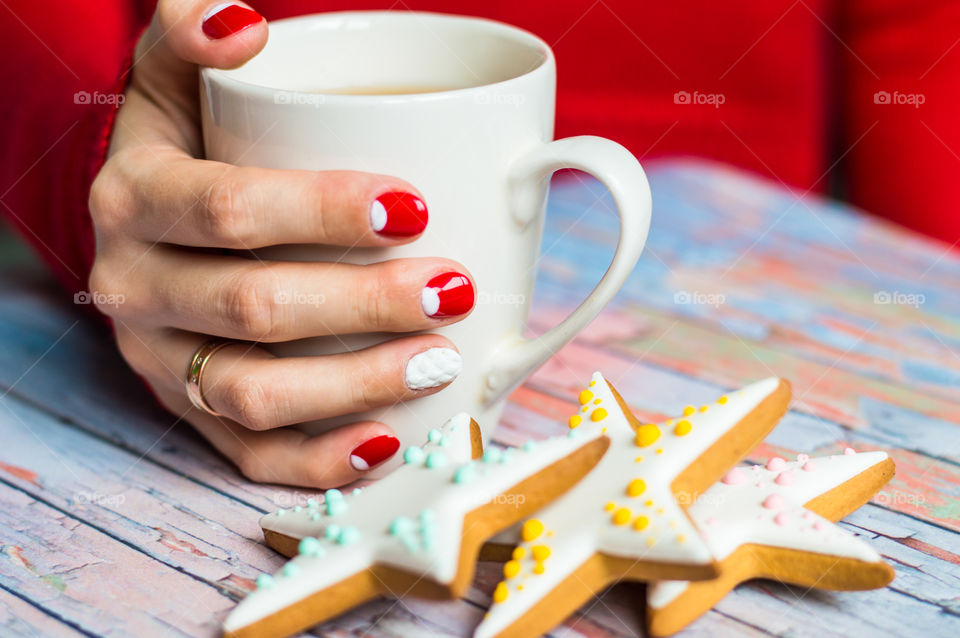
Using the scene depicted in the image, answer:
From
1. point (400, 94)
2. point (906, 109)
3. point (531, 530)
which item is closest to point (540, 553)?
point (531, 530)

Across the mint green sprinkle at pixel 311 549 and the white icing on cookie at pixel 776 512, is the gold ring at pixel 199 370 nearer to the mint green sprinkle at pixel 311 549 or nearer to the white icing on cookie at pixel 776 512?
the mint green sprinkle at pixel 311 549

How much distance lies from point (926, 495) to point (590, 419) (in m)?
0.26

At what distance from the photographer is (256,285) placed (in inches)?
22.1

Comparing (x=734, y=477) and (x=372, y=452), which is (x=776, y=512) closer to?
(x=734, y=477)

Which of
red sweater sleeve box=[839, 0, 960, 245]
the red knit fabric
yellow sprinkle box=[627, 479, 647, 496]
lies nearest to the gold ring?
yellow sprinkle box=[627, 479, 647, 496]

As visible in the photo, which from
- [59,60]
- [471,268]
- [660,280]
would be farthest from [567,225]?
[59,60]

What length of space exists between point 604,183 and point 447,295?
0.13m

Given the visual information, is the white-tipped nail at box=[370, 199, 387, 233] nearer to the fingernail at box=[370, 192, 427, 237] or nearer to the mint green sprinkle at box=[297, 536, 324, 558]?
the fingernail at box=[370, 192, 427, 237]

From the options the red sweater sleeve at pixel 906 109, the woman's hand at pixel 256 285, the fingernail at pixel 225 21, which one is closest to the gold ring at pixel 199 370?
the woman's hand at pixel 256 285

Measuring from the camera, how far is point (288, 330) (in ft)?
1.88

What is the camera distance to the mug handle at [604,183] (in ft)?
1.82

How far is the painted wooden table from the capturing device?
0.48 m

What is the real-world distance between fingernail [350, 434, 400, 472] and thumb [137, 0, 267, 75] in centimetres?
28

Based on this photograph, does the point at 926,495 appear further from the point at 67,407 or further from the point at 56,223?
the point at 56,223
